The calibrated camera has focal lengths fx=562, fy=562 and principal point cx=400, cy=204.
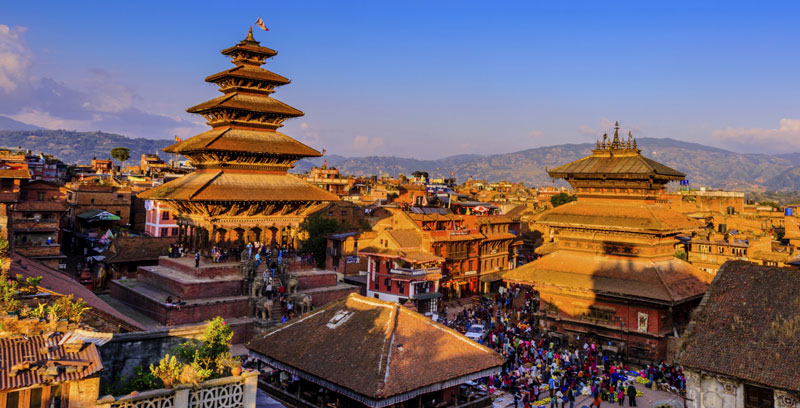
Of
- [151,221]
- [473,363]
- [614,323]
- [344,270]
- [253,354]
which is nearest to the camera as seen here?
[473,363]

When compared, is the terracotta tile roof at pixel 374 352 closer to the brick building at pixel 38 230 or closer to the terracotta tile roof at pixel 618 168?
the terracotta tile roof at pixel 618 168

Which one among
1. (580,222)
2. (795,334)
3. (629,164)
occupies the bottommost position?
(795,334)

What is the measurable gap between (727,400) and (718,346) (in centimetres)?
163

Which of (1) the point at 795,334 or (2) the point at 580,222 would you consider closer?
(1) the point at 795,334

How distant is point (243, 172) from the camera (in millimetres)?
39312

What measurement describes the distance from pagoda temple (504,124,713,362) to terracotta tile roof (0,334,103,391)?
2530cm

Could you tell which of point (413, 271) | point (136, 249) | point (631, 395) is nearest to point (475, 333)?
point (631, 395)

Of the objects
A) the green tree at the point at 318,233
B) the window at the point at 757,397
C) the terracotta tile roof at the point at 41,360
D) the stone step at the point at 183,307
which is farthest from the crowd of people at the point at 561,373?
the green tree at the point at 318,233

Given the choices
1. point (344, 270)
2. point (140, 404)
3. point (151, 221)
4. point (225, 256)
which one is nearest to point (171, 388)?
point (140, 404)

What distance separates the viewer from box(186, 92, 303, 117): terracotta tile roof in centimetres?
4005

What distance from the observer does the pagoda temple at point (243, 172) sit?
36.7m

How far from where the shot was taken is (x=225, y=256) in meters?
36.6

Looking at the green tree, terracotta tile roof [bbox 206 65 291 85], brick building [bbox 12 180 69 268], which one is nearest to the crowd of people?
terracotta tile roof [bbox 206 65 291 85]

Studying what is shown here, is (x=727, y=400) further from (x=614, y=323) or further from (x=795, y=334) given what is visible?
(x=614, y=323)
